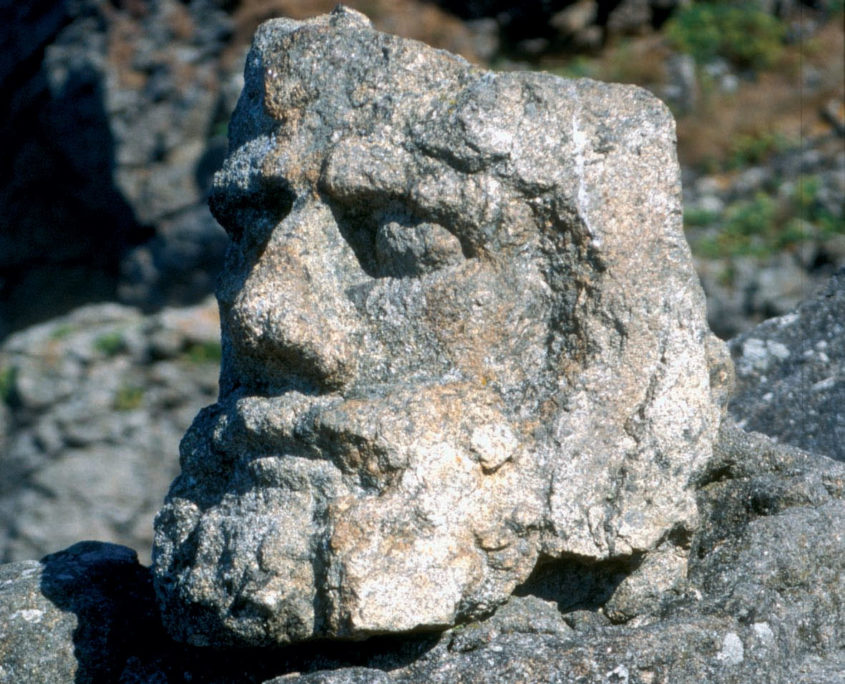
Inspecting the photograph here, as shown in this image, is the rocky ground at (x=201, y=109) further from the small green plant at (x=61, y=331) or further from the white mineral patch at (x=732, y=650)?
the white mineral patch at (x=732, y=650)

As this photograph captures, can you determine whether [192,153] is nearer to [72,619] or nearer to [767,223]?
[767,223]

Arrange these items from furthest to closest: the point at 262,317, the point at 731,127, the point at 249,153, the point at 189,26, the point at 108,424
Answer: the point at 189,26 → the point at 731,127 → the point at 108,424 → the point at 249,153 → the point at 262,317

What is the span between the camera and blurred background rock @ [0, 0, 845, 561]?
7.34m

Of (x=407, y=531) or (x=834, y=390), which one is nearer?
(x=407, y=531)

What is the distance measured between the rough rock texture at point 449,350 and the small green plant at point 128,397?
5.25 meters

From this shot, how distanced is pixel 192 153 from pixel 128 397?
301 centimetres

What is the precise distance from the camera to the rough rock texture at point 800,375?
272cm

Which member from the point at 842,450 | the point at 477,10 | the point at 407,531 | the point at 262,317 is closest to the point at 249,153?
the point at 262,317

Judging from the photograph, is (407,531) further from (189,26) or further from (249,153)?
(189,26)

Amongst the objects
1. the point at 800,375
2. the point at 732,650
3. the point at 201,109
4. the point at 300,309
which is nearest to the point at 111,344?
the point at 201,109

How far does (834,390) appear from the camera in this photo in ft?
9.11

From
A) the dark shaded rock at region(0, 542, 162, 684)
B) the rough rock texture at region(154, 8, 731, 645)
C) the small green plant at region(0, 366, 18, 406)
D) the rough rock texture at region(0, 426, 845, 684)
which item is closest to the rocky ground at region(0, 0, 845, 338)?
the small green plant at region(0, 366, 18, 406)

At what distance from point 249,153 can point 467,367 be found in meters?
0.56

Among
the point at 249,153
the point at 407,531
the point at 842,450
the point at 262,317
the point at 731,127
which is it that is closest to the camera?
the point at 407,531
